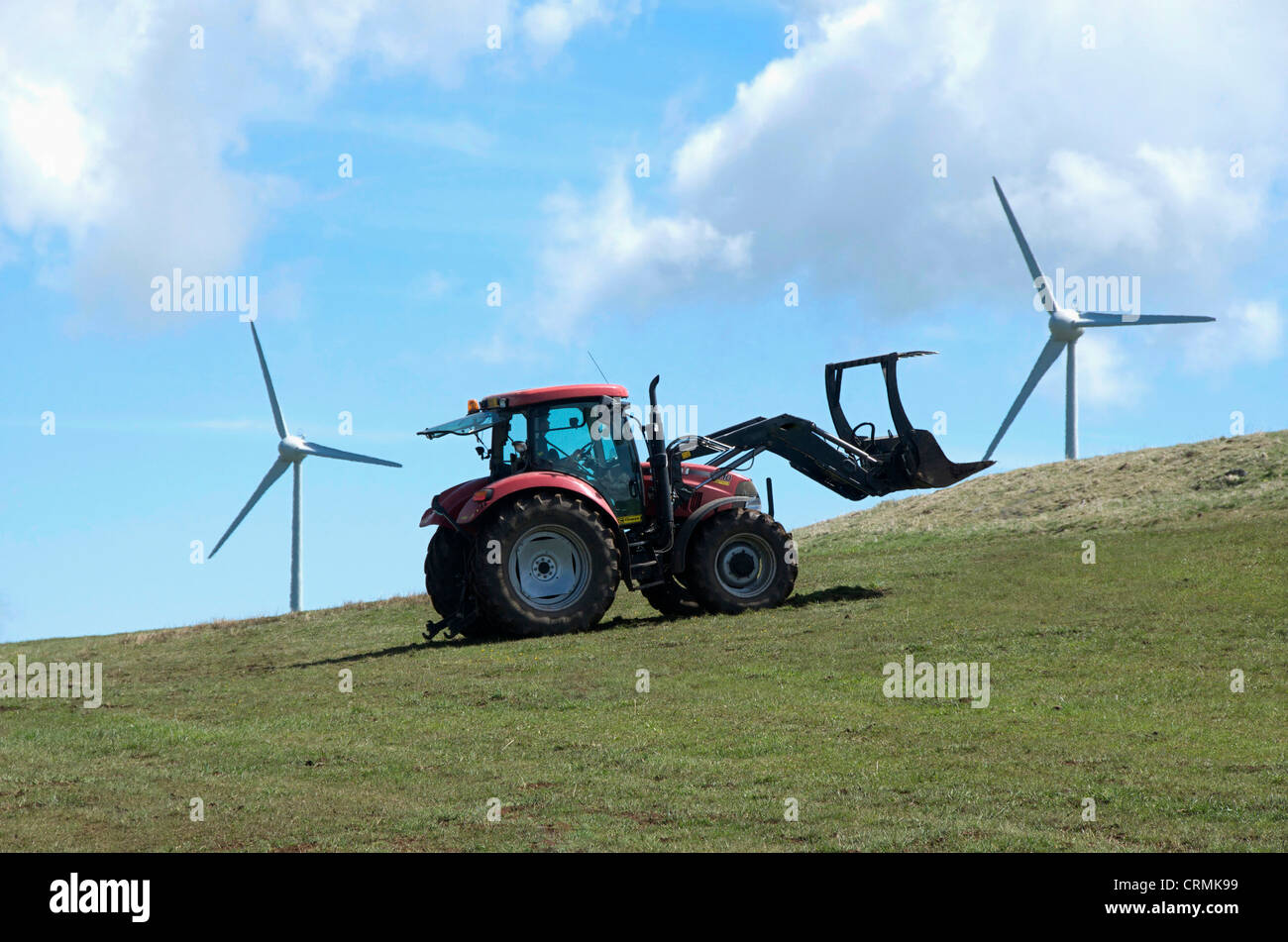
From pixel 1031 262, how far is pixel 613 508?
2316cm

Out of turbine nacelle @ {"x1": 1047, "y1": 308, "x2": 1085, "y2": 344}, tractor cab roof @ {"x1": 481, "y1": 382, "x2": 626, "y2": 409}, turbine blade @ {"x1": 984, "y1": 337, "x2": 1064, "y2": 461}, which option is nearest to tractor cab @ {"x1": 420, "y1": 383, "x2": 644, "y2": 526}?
tractor cab roof @ {"x1": 481, "y1": 382, "x2": 626, "y2": 409}

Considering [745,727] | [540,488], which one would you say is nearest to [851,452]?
[540,488]

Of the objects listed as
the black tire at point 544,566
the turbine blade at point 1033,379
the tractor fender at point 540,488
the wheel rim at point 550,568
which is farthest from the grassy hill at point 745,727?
the turbine blade at point 1033,379

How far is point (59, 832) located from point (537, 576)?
30.2 feet

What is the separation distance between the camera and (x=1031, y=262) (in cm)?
3741

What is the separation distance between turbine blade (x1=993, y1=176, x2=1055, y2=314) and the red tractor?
18.7 meters

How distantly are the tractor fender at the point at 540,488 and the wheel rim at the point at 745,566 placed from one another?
168 cm

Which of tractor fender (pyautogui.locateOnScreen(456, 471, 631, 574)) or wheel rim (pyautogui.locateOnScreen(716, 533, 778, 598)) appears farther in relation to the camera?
wheel rim (pyautogui.locateOnScreen(716, 533, 778, 598))

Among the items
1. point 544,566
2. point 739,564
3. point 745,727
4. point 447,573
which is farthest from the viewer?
point 447,573

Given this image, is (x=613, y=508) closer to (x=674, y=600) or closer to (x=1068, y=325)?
(x=674, y=600)

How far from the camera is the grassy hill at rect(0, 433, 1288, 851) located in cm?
903

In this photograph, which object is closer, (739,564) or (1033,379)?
(739,564)

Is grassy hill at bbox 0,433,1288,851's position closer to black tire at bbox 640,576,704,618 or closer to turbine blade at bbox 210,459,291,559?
black tire at bbox 640,576,704,618

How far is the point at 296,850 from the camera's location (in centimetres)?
858
